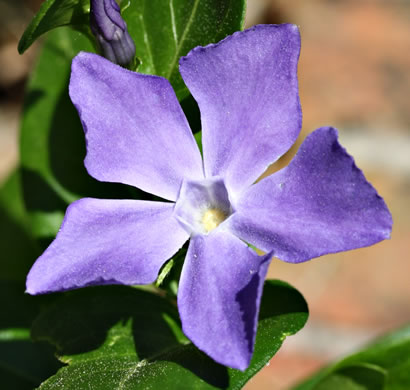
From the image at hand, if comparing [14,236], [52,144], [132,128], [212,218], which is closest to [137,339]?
[212,218]

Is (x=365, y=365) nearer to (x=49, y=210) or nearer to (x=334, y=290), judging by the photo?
(x=49, y=210)

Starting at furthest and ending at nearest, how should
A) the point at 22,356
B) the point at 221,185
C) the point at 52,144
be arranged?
the point at 22,356 → the point at 52,144 → the point at 221,185

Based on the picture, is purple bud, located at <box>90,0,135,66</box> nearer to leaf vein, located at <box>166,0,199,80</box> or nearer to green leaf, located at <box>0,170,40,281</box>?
leaf vein, located at <box>166,0,199,80</box>

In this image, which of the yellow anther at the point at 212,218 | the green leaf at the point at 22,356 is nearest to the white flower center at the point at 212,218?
the yellow anther at the point at 212,218

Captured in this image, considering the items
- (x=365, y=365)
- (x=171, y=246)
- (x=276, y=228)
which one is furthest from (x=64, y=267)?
(x=365, y=365)

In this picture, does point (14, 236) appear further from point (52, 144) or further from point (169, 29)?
point (169, 29)

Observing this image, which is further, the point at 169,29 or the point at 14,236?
the point at 14,236

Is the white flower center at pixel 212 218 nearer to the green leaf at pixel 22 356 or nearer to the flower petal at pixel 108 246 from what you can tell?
the flower petal at pixel 108 246

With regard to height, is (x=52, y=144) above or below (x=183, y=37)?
below
